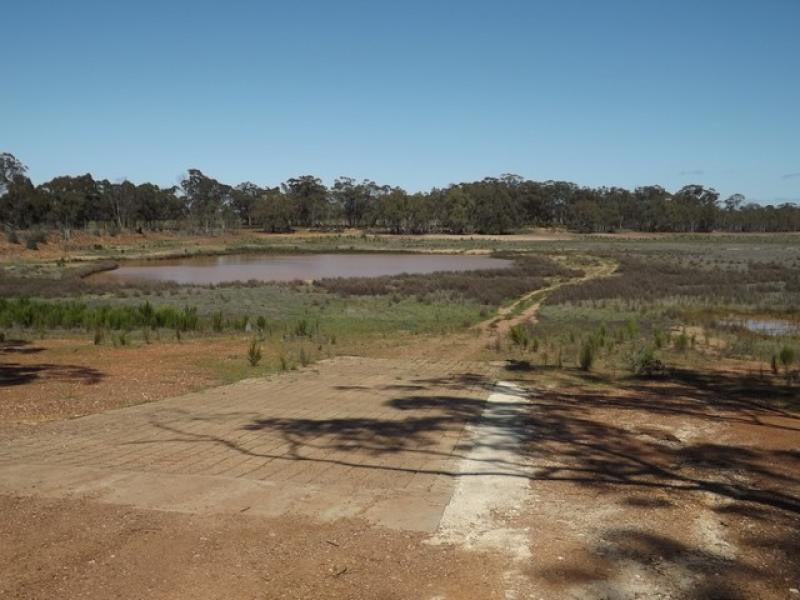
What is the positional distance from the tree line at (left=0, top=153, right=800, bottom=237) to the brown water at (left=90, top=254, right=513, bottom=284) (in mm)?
35800

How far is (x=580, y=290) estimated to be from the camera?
33.2m

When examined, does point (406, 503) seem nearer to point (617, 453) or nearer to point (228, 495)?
point (228, 495)

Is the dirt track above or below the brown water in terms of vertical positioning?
above

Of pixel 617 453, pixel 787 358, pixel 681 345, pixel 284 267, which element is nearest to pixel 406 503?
pixel 617 453

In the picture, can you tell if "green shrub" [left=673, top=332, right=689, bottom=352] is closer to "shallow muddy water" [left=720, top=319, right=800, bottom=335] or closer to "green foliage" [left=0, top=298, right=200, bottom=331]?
"shallow muddy water" [left=720, top=319, right=800, bottom=335]

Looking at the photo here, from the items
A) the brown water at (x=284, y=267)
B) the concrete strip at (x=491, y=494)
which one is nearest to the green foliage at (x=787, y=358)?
the concrete strip at (x=491, y=494)

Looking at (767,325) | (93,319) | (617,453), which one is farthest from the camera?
(767,325)

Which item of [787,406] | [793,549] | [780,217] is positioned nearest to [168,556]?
[793,549]

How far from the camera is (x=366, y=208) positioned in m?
131

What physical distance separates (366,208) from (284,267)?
7615cm

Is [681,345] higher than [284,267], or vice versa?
[681,345]

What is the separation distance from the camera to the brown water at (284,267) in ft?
156

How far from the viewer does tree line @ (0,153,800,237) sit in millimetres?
93875

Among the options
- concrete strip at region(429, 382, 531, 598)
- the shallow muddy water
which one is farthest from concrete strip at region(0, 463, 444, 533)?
the shallow muddy water
